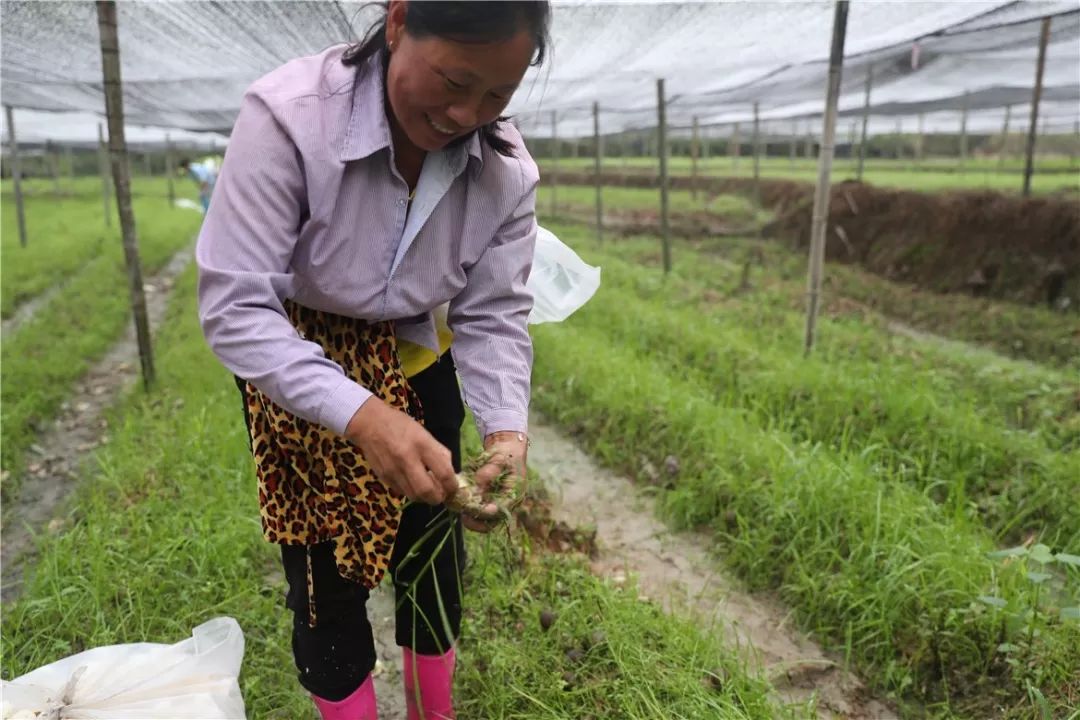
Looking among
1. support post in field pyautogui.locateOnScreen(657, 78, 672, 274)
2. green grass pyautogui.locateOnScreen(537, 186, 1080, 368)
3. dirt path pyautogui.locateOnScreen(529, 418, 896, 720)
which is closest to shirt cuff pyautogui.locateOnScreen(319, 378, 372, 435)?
dirt path pyautogui.locateOnScreen(529, 418, 896, 720)

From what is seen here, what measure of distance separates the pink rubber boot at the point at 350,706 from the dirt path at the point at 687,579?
41.0 inches

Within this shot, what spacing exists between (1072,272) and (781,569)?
252 inches

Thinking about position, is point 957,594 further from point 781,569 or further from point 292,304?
point 292,304

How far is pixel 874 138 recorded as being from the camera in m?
31.8

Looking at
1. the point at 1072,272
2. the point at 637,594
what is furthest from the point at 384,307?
the point at 1072,272

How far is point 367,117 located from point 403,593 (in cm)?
99

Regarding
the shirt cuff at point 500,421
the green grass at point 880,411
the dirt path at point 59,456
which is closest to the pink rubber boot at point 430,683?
the shirt cuff at point 500,421

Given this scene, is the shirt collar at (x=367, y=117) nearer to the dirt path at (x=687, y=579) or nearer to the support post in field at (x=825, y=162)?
the dirt path at (x=687, y=579)

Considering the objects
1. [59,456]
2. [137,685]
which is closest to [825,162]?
[137,685]

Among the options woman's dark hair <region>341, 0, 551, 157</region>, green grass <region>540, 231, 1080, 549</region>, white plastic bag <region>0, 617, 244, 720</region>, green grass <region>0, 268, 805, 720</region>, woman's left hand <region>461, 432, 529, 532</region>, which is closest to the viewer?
woman's dark hair <region>341, 0, 551, 157</region>

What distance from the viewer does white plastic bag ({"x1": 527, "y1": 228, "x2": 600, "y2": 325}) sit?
7.27ft

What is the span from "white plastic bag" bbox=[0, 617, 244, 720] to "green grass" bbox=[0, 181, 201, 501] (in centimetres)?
229

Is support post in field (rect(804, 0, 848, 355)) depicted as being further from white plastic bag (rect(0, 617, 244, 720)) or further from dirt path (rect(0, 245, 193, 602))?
dirt path (rect(0, 245, 193, 602))

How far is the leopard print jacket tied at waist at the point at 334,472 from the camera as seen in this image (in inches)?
53.6
